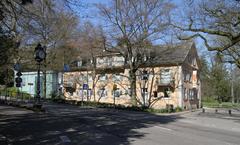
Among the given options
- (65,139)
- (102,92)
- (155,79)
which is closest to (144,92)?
(155,79)

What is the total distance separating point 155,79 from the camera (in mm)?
54875

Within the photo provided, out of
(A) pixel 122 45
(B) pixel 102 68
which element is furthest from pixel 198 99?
(A) pixel 122 45

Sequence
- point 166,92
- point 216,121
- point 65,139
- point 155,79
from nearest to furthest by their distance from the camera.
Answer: point 65,139 < point 216,121 < point 166,92 < point 155,79

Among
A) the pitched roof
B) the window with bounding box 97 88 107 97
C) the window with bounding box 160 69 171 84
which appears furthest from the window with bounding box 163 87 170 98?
the window with bounding box 97 88 107 97

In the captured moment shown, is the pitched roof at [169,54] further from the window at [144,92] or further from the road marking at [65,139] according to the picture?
the road marking at [65,139]

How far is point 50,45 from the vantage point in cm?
4978

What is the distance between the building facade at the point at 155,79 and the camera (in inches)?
2079

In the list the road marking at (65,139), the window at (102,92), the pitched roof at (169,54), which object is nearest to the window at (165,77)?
the pitched roof at (169,54)

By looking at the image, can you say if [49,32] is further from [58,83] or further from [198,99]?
[198,99]

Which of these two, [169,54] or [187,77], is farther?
[187,77]

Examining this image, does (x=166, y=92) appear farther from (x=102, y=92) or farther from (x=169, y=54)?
(x=102, y=92)

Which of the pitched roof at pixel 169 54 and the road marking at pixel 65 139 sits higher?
the pitched roof at pixel 169 54

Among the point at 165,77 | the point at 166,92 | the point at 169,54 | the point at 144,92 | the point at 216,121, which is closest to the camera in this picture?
the point at 216,121

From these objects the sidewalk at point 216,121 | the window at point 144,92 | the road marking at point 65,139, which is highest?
the window at point 144,92
